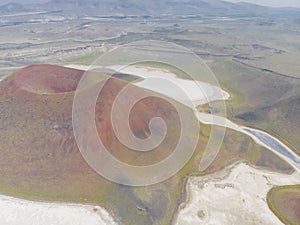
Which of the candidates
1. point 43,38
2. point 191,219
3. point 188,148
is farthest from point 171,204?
point 43,38

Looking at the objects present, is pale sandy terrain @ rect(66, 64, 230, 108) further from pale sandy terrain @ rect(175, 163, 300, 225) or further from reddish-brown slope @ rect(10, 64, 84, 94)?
pale sandy terrain @ rect(175, 163, 300, 225)

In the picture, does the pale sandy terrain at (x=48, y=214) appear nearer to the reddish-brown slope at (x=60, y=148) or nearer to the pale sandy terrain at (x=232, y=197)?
the reddish-brown slope at (x=60, y=148)

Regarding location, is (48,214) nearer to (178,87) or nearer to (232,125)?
(232,125)

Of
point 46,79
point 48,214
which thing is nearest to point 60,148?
point 48,214

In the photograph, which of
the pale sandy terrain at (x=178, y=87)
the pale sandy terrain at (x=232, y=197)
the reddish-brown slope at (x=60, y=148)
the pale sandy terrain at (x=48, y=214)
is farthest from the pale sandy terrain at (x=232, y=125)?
the pale sandy terrain at (x=48, y=214)

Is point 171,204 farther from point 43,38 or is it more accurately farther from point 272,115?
point 43,38

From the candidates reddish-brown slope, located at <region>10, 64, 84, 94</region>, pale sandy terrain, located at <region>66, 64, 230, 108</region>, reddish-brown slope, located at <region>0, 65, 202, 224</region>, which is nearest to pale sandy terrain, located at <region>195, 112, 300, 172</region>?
pale sandy terrain, located at <region>66, 64, 230, 108</region>

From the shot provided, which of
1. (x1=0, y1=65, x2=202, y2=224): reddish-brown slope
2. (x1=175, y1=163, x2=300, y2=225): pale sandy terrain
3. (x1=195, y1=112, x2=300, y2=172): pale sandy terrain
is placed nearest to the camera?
(x1=175, y1=163, x2=300, y2=225): pale sandy terrain
